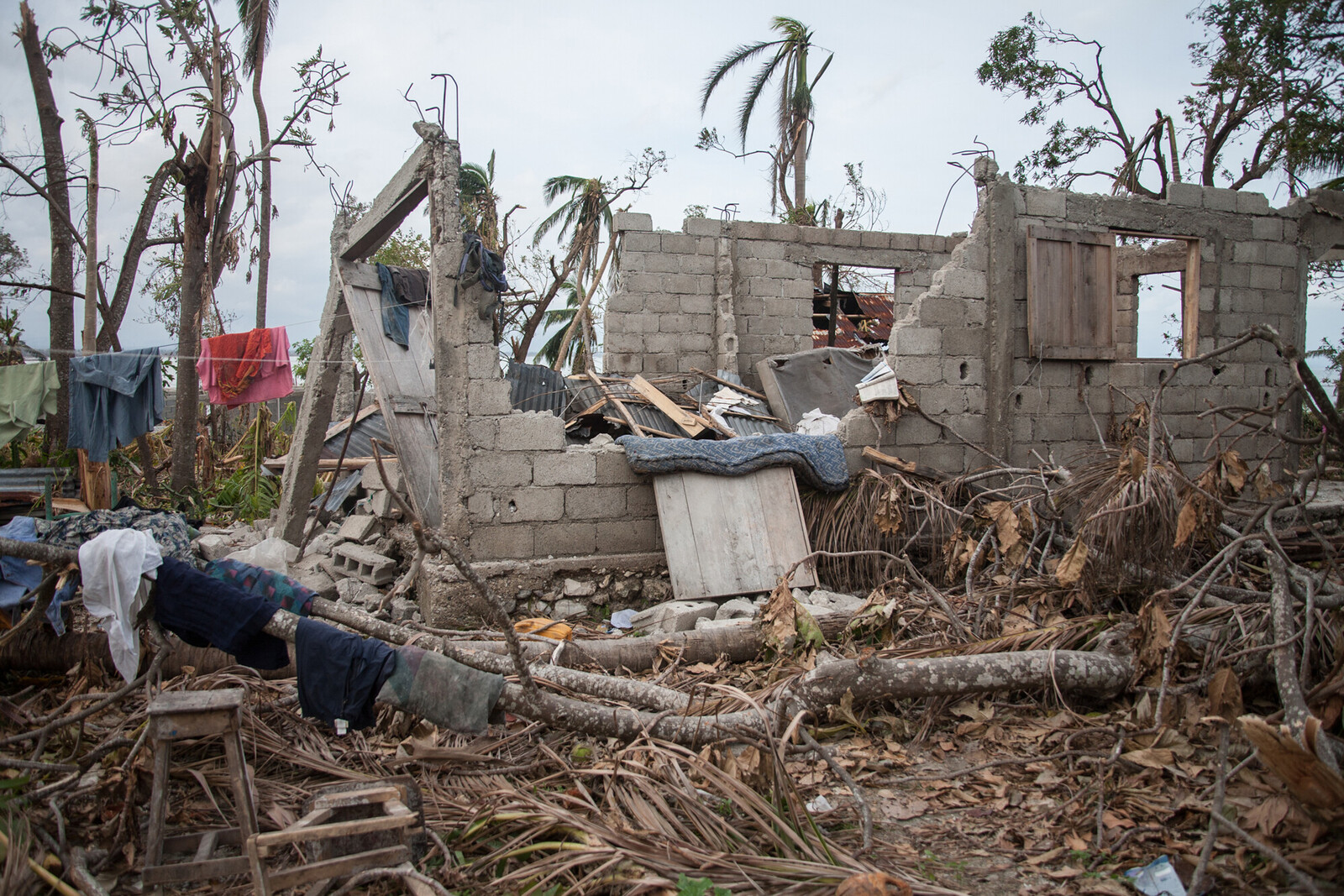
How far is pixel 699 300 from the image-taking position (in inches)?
422

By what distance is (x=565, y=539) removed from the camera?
673 cm

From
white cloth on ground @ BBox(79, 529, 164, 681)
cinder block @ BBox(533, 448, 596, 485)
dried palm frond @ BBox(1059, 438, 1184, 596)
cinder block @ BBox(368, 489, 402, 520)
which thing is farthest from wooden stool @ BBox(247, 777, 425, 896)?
cinder block @ BBox(368, 489, 402, 520)

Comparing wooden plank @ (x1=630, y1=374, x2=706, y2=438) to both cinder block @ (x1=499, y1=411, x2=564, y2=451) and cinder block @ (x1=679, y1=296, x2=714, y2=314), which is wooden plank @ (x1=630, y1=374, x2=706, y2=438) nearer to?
cinder block @ (x1=679, y1=296, x2=714, y2=314)

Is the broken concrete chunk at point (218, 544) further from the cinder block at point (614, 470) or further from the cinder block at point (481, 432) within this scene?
the cinder block at point (614, 470)

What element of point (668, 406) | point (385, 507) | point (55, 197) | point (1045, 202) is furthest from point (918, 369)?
point (55, 197)

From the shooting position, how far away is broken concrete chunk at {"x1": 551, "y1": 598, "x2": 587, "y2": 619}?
659 centimetres

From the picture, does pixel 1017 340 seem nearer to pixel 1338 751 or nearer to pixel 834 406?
pixel 834 406

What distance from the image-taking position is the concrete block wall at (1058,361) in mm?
7594

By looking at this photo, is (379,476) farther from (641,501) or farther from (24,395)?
(641,501)

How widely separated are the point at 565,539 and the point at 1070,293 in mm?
5347

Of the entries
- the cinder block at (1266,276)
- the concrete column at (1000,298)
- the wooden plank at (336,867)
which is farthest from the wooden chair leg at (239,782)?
the cinder block at (1266,276)

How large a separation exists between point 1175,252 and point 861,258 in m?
4.22

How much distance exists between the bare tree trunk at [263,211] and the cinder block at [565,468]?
14003 mm

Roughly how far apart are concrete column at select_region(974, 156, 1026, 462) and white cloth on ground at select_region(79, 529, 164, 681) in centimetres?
685
